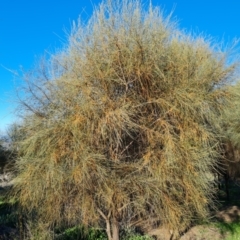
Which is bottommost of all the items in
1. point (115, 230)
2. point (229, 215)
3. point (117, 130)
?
point (115, 230)

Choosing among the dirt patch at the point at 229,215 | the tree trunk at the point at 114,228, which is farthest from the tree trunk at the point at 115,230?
the dirt patch at the point at 229,215

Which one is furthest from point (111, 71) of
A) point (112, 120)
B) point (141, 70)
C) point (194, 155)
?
point (194, 155)

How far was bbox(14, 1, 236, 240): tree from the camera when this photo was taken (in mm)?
5902

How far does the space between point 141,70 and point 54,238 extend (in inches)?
170

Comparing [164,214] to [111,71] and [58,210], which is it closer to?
[58,210]

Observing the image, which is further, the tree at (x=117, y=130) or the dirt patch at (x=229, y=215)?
the dirt patch at (x=229, y=215)

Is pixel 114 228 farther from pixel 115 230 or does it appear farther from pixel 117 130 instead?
pixel 117 130

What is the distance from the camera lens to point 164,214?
20.7 ft

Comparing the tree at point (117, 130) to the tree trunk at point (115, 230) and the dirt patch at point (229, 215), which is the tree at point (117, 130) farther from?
the dirt patch at point (229, 215)

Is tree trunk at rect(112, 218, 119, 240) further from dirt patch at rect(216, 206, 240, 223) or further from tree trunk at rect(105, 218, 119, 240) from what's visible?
dirt patch at rect(216, 206, 240, 223)

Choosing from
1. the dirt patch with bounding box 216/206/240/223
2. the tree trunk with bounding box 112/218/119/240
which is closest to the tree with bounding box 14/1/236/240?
the tree trunk with bounding box 112/218/119/240

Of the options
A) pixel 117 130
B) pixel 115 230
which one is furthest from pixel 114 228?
pixel 117 130

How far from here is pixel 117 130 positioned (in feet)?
19.8

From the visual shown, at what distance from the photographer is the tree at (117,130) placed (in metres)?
5.90
